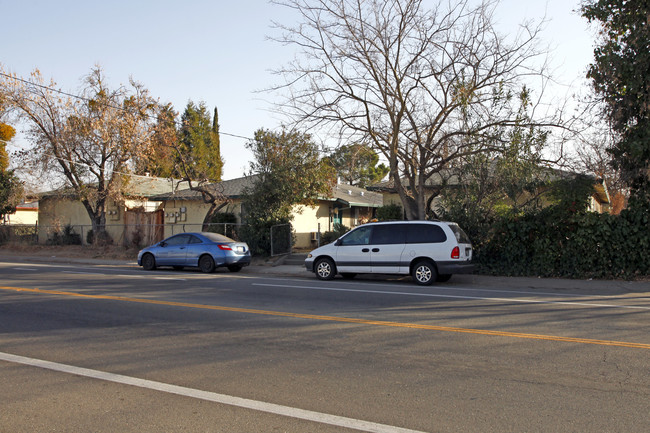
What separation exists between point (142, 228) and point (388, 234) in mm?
18387

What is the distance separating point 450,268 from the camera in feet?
45.9

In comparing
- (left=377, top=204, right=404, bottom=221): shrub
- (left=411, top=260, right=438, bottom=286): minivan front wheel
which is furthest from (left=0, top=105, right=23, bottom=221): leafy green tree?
(left=411, top=260, right=438, bottom=286): minivan front wheel

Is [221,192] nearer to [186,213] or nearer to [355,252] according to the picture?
[186,213]

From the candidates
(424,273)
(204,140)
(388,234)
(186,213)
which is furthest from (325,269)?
(204,140)

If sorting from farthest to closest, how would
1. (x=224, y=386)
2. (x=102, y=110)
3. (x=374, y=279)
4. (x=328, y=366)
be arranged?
1. (x=102, y=110)
2. (x=374, y=279)
3. (x=328, y=366)
4. (x=224, y=386)

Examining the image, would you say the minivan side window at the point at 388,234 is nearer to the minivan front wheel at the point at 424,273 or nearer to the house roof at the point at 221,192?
the minivan front wheel at the point at 424,273

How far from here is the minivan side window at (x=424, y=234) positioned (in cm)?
1421

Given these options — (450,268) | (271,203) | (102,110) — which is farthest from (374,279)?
(102,110)

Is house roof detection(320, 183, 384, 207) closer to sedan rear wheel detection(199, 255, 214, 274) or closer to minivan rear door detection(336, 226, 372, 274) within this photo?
sedan rear wheel detection(199, 255, 214, 274)

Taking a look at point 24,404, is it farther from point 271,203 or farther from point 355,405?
point 271,203

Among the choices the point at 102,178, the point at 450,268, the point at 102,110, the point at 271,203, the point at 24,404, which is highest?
the point at 102,110

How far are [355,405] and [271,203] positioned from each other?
18.4m

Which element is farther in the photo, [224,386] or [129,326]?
[129,326]

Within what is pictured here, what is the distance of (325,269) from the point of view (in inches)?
615
